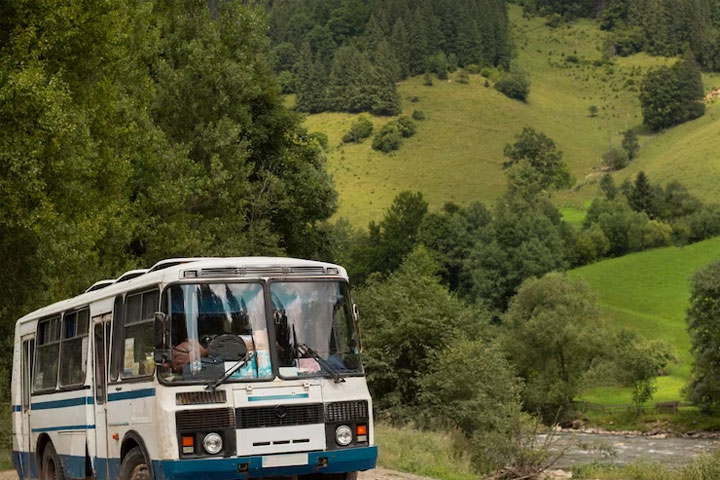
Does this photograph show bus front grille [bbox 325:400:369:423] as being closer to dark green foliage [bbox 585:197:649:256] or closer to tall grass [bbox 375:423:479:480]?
tall grass [bbox 375:423:479:480]

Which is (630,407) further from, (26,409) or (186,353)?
(186,353)

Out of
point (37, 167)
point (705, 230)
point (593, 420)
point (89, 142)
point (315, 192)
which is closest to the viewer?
point (37, 167)

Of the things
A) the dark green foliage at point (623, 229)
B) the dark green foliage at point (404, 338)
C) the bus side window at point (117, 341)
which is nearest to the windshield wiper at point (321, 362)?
the bus side window at point (117, 341)

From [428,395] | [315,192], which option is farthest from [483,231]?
[428,395]

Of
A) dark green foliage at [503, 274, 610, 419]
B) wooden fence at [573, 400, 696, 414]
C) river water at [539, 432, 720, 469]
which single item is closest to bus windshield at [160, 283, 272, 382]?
river water at [539, 432, 720, 469]

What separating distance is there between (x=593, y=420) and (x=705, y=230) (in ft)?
258

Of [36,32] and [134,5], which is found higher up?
[134,5]

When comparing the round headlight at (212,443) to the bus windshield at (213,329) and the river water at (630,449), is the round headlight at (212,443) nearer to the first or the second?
the bus windshield at (213,329)

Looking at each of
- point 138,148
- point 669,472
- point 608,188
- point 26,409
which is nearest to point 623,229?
point 608,188

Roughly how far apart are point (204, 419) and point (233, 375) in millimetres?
635

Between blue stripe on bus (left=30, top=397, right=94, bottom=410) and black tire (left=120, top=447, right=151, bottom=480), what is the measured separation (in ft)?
5.99

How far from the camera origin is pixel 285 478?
43.4 feet

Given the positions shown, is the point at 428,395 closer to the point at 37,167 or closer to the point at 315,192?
the point at 315,192

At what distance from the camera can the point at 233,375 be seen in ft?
41.8
